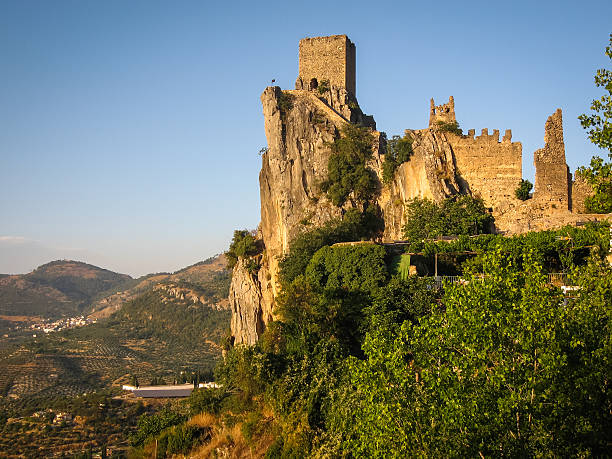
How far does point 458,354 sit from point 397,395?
161cm

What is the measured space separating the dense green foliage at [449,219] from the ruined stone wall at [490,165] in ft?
3.45

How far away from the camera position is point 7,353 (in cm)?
8481

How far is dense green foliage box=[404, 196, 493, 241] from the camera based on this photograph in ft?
107

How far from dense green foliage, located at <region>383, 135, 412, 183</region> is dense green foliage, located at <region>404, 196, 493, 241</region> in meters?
4.88

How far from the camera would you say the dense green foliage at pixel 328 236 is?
34.9 meters

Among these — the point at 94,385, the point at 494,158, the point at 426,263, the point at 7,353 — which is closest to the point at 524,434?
the point at 426,263

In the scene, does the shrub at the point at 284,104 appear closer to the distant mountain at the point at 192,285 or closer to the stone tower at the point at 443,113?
the stone tower at the point at 443,113

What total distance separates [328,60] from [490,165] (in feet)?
63.2

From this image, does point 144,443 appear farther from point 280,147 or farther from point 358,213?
point 280,147

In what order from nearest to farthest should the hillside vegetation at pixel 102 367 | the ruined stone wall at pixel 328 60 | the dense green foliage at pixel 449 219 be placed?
the dense green foliage at pixel 449 219
the hillside vegetation at pixel 102 367
the ruined stone wall at pixel 328 60

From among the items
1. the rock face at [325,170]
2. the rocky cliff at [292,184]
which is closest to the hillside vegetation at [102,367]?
the rocky cliff at [292,184]

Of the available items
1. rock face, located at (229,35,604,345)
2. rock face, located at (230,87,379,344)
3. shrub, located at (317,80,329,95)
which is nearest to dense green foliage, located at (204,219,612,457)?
rock face, located at (229,35,604,345)

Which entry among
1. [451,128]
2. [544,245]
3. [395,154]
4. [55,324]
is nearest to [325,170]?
[395,154]

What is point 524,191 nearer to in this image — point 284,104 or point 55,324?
point 284,104
